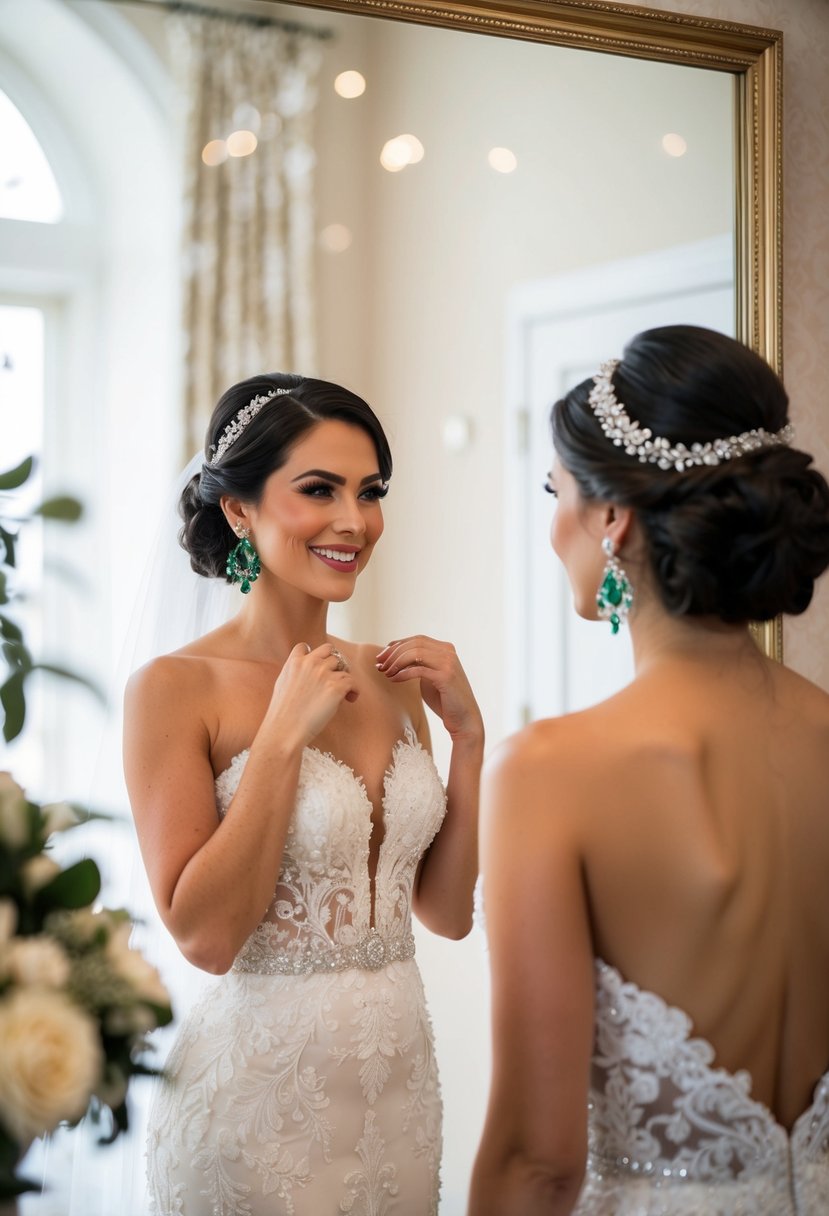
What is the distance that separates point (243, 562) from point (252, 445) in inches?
8.5

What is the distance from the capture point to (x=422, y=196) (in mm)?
2562

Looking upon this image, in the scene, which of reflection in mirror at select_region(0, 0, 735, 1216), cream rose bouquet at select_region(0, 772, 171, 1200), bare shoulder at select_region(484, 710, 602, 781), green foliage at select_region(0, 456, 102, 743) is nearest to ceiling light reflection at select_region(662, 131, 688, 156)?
reflection in mirror at select_region(0, 0, 735, 1216)

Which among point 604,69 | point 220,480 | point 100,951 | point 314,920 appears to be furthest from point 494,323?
point 100,951

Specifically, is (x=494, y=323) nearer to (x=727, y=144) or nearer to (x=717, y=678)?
(x=727, y=144)

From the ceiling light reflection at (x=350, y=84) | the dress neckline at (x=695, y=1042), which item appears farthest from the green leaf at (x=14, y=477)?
the ceiling light reflection at (x=350, y=84)

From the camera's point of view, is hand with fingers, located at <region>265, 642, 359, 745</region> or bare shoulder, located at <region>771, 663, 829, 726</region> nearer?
bare shoulder, located at <region>771, 663, 829, 726</region>

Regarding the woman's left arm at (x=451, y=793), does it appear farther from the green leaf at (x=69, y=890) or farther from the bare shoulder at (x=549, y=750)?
the green leaf at (x=69, y=890)

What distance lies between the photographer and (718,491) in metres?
1.39

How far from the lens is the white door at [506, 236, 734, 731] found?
8.79ft

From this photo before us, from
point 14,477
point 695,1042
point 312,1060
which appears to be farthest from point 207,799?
point 695,1042

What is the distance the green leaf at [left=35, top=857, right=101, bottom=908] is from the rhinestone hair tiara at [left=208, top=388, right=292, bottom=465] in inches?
45.3

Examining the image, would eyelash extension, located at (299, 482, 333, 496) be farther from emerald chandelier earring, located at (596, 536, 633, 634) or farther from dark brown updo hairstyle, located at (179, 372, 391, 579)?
emerald chandelier earring, located at (596, 536, 633, 634)

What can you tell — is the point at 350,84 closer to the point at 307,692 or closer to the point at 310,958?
the point at 307,692

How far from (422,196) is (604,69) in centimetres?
54
